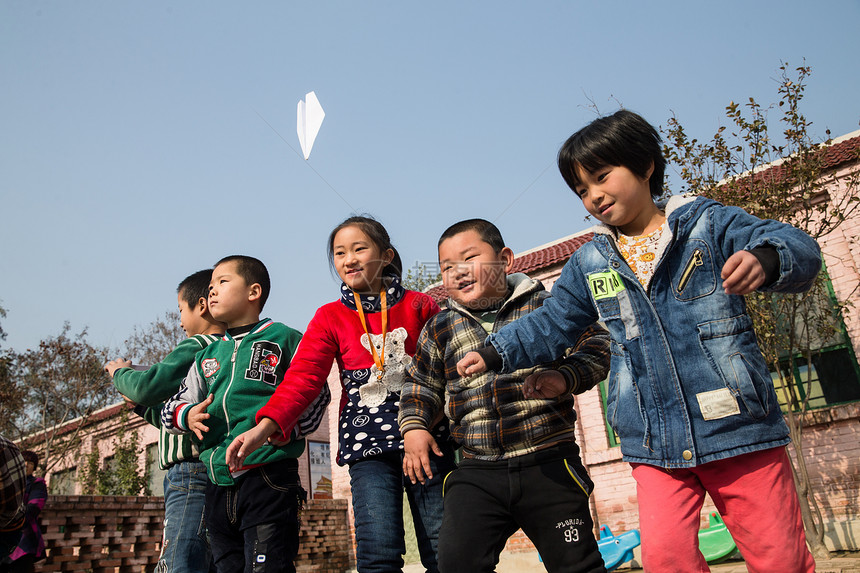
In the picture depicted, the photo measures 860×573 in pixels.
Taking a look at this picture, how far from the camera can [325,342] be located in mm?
3043

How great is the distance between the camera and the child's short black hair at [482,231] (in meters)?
2.82

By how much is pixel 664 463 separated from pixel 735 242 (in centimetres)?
74

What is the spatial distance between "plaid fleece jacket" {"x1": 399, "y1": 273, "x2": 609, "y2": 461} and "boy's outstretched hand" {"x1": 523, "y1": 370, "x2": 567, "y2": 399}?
5cm

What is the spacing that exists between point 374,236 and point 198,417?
1.22 meters

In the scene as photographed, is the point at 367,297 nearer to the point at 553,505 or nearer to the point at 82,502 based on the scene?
the point at 553,505

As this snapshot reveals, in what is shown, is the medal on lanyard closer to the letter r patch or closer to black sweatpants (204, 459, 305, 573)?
black sweatpants (204, 459, 305, 573)

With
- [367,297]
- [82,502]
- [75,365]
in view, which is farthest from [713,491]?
[75,365]

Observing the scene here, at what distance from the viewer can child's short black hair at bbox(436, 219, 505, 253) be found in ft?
9.26

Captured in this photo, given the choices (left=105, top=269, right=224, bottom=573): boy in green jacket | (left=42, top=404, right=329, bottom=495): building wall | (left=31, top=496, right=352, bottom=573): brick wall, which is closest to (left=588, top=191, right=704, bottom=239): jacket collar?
(left=105, top=269, right=224, bottom=573): boy in green jacket

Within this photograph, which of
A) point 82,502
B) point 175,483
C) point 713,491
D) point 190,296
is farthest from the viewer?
point 82,502

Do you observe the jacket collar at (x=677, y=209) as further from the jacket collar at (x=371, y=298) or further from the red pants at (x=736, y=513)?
the jacket collar at (x=371, y=298)

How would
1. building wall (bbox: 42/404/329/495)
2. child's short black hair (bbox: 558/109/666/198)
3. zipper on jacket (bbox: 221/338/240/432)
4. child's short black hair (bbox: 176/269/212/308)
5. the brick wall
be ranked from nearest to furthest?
child's short black hair (bbox: 558/109/666/198)
zipper on jacket (bbox: 221/338/240/432)
child's short black hair (bbox: 176/269/212/308)
the brick wall
building wall (bbox: 42/404/329/495)

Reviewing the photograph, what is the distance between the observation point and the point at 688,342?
2.02 meters

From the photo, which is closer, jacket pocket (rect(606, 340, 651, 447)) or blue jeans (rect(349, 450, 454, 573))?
jacket pocket (rect(606, 340, 651, 447))
